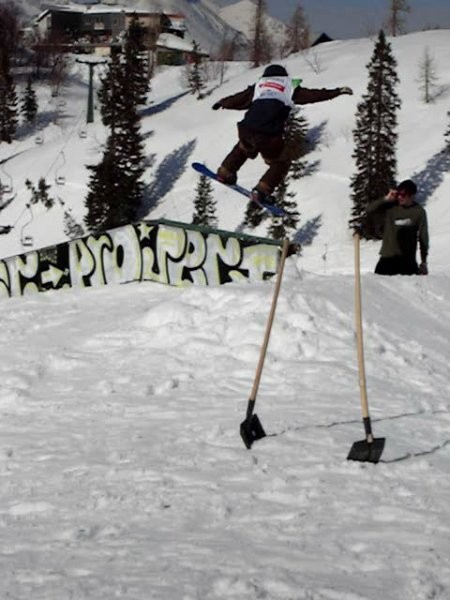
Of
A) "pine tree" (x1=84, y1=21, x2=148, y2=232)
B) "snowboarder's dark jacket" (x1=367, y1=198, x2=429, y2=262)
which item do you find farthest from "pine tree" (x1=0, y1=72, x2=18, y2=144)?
"snowboarder's dark jacket" (x1=367, y1=198, x2=429, y2=262)

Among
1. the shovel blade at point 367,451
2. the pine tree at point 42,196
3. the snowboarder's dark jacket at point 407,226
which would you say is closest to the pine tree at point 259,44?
the pine tree at point 42,196

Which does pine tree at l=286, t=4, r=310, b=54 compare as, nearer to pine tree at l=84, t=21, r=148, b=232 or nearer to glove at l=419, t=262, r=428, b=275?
pine tree at l=84, t=21, r=148, b=232

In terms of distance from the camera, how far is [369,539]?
4125mm

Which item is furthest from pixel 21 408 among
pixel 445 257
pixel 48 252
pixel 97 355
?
pixel 445 257

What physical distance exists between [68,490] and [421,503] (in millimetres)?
2220

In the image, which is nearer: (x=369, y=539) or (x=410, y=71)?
(x=369, y=539)

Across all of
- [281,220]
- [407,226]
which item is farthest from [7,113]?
[407,226]

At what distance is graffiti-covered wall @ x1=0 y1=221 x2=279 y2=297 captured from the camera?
12.7 m

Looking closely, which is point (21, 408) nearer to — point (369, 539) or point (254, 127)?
point (254, 127)

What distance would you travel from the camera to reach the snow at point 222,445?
3729mm

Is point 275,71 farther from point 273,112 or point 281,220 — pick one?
point 281,220

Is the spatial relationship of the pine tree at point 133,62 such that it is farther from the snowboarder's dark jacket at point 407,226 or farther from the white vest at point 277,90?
the white vest at point 277,90

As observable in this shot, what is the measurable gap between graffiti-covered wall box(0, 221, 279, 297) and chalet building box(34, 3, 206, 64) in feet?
299

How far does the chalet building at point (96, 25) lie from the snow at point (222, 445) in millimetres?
96447
